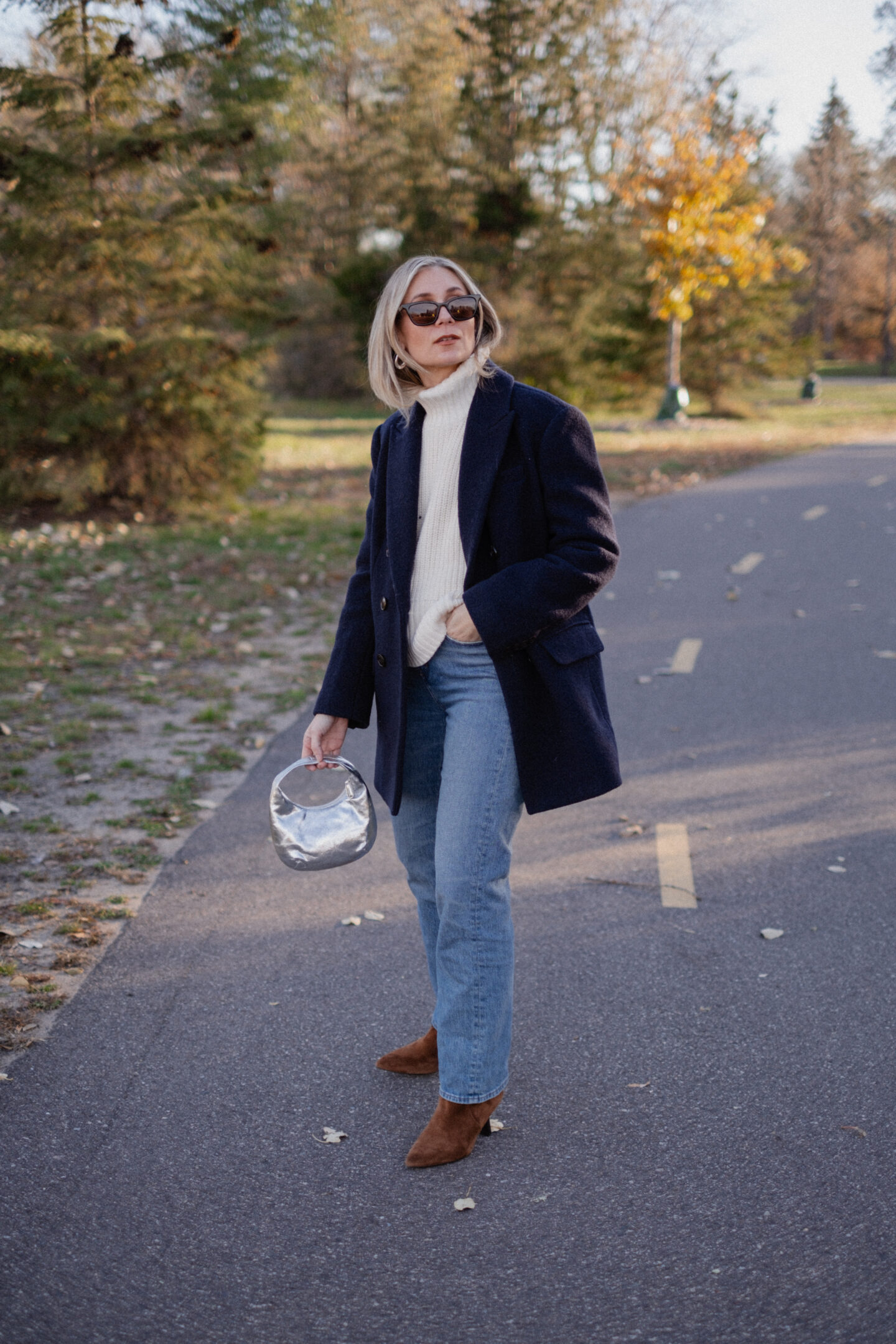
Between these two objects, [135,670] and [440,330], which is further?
[135,670]

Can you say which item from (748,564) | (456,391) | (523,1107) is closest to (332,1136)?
(523,1107)

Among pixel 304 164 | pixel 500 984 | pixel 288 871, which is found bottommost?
pixel 288 871

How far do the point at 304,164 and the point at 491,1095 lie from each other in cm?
3190

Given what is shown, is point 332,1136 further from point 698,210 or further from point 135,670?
point 698,210

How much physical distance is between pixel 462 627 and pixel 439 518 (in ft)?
1.02

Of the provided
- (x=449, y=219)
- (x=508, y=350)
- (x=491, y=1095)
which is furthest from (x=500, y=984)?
(x=449, y=219)

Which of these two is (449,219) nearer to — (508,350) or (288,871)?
(508,350)

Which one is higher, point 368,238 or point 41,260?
point 368,238

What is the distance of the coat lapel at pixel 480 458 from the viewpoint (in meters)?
2.77

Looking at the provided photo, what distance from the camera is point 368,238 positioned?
1249 inches

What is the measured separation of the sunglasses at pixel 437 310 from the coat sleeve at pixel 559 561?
34 cm

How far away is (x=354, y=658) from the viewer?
3160 mm

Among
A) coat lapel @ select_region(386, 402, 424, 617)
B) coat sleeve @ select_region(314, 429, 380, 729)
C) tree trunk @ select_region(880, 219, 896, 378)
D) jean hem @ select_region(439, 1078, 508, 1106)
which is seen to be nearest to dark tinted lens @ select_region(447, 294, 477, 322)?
coat lapel @ select_region(386, 402, 424, 617)

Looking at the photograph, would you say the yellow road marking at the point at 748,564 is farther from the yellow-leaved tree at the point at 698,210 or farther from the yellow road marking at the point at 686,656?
the yellow-leaved tree at the point at 698,210
